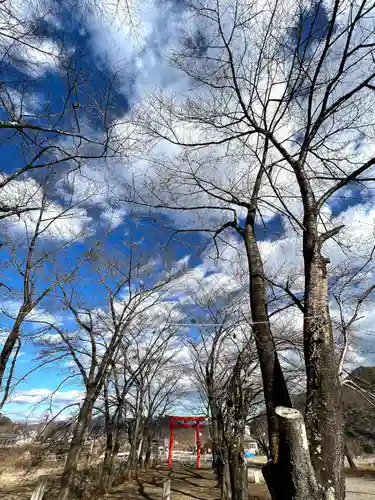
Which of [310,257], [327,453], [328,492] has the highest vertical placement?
[310,257]

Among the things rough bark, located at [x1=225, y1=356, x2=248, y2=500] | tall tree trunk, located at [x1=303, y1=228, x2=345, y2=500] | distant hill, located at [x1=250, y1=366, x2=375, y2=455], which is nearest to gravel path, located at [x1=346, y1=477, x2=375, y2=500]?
distant hill, located at [x1=250, y1=366, x2=375, y2=455]

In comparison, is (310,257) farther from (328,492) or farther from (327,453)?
(328,492)

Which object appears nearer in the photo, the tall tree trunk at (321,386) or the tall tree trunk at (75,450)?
the tall tree trunk at (321,386)

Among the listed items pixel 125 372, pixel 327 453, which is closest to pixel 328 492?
pixel 327 453

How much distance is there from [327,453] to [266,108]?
4.19m

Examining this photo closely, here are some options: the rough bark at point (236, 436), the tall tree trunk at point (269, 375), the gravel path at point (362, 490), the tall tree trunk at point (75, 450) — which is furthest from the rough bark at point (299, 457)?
the gravel path at point (362, 490)

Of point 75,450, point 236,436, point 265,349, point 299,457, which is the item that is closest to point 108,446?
point 75,450

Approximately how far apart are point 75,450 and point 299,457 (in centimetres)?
888

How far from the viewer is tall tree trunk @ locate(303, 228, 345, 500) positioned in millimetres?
2535

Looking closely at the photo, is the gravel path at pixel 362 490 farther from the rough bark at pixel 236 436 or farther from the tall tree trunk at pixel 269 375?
the tall tree trunk at pixel 269 375

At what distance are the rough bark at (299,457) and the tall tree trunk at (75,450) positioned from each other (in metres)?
8.47

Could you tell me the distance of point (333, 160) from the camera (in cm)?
505

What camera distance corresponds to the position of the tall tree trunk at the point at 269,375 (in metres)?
2.61

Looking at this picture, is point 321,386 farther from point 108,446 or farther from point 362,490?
point 362,490
